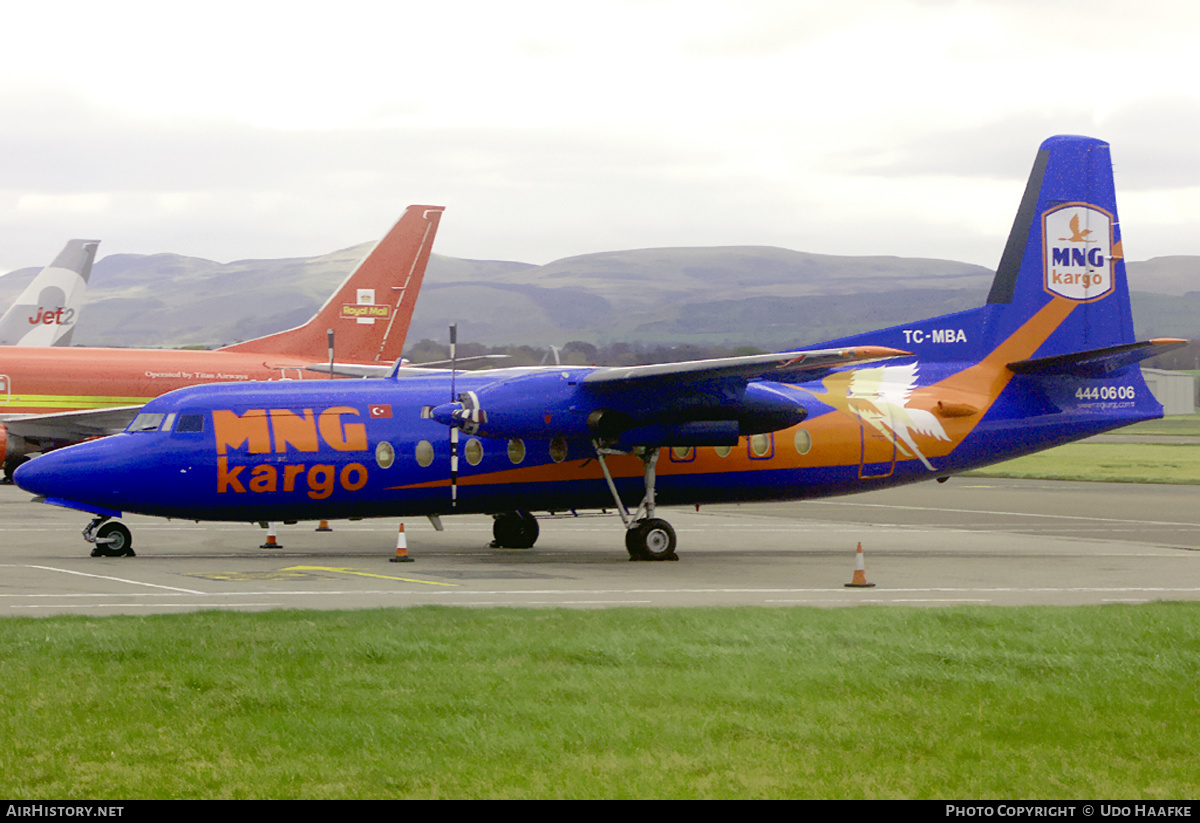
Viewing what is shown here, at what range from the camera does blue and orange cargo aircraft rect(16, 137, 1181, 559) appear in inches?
821

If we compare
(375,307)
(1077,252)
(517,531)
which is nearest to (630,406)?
(517,531)

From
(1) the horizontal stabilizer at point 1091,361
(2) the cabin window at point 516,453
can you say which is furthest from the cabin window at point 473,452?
(1) the horizontal stabilizer at point 1091,361

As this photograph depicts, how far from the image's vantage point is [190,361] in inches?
1417

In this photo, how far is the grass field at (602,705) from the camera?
8.16m

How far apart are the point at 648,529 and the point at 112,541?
897cm

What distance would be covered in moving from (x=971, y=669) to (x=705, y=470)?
444 inches

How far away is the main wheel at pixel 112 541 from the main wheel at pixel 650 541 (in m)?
8.40

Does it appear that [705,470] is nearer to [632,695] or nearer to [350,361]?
[632,695]

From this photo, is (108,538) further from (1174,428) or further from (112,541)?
(1174,428)

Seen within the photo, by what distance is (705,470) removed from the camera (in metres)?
22.9

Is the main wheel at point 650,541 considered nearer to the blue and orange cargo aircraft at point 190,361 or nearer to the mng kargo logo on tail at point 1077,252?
the mng kargo logo on tail at point 1077,252

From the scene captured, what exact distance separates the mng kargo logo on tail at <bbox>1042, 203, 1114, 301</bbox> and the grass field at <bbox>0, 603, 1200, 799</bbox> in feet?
37.3

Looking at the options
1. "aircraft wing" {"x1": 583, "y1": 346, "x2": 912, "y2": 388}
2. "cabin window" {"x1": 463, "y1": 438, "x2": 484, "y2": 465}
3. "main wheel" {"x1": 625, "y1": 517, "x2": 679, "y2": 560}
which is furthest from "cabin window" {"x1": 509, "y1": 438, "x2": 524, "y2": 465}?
"main wheel" {"x1": 625, "y1": 517, "x2": 679, "y2": 560}

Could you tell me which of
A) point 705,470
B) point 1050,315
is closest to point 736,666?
point 705,470
